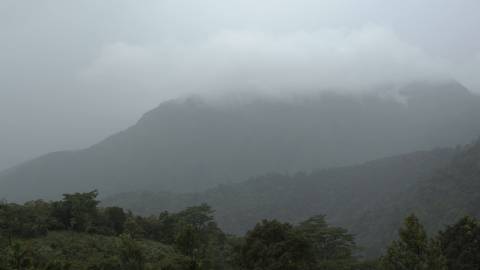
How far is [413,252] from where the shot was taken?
1253 inches

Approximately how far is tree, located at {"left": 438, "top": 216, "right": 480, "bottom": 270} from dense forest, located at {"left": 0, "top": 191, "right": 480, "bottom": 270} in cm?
9

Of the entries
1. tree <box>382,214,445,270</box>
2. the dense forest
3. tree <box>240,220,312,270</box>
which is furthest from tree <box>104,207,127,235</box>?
tree <box>382,214,445,270</box>

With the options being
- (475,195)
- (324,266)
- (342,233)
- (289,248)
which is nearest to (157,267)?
(289,248)

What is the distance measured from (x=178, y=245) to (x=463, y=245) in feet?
96.2

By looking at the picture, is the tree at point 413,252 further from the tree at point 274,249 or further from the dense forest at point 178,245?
the tree at point 274,249

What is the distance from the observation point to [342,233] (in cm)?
6406

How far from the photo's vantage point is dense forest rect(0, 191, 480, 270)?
31.8 metres

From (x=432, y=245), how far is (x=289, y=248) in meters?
13.2

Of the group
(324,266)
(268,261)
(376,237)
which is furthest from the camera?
(376,237)

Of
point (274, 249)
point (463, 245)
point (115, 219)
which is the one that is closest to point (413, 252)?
point (274, 249)

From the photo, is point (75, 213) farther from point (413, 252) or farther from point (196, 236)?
point (413, 252)

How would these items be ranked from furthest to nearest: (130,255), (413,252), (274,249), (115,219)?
(115,219), (274,249), (130,255), (413,252)

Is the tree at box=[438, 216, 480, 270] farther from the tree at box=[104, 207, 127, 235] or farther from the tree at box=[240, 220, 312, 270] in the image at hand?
the tree at box=[104, 207, 127, 235]

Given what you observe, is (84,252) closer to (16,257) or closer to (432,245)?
(16,257)
